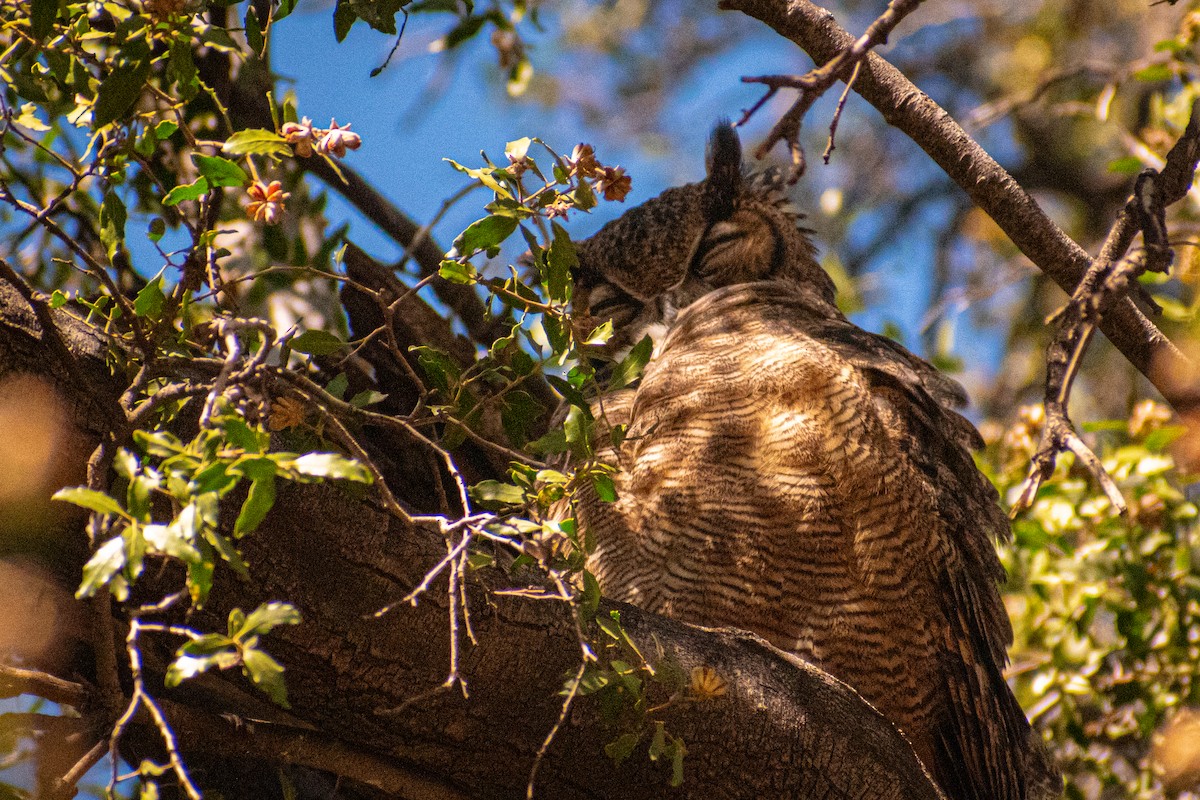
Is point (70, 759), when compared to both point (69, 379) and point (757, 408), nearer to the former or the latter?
point (69, 379)

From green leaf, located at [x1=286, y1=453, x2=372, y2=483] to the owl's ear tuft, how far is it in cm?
268

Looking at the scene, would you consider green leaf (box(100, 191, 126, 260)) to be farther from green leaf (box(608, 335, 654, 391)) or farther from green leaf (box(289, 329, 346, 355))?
green leaf (box(608, 335, 654, 391))

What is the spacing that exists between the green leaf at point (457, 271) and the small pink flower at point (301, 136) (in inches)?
10.6

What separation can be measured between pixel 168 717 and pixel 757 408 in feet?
5.09

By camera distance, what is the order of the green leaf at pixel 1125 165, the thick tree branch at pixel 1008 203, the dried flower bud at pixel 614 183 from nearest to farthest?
the dried flower bud at pixel 614 183 < the thick tree branch at pixel 1008 203 < the green leaf at pixel 1125 165

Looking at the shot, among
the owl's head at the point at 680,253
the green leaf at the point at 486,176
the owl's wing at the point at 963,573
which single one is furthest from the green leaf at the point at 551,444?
the owl's head at the point at 680,253

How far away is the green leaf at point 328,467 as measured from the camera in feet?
4.07

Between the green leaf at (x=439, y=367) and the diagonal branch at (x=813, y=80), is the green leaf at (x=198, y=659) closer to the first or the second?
the green leaf at (x=439, y=367)

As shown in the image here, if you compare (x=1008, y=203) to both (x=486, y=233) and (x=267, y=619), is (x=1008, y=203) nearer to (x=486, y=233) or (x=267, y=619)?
(x=486, y=233)

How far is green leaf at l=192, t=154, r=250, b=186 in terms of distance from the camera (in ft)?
5.43

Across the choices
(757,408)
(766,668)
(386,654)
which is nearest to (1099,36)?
(757,408)

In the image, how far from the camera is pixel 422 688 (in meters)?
1.80

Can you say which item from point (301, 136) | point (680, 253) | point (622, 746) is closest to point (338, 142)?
point (301, 136)

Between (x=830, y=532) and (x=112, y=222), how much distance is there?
1.71m
